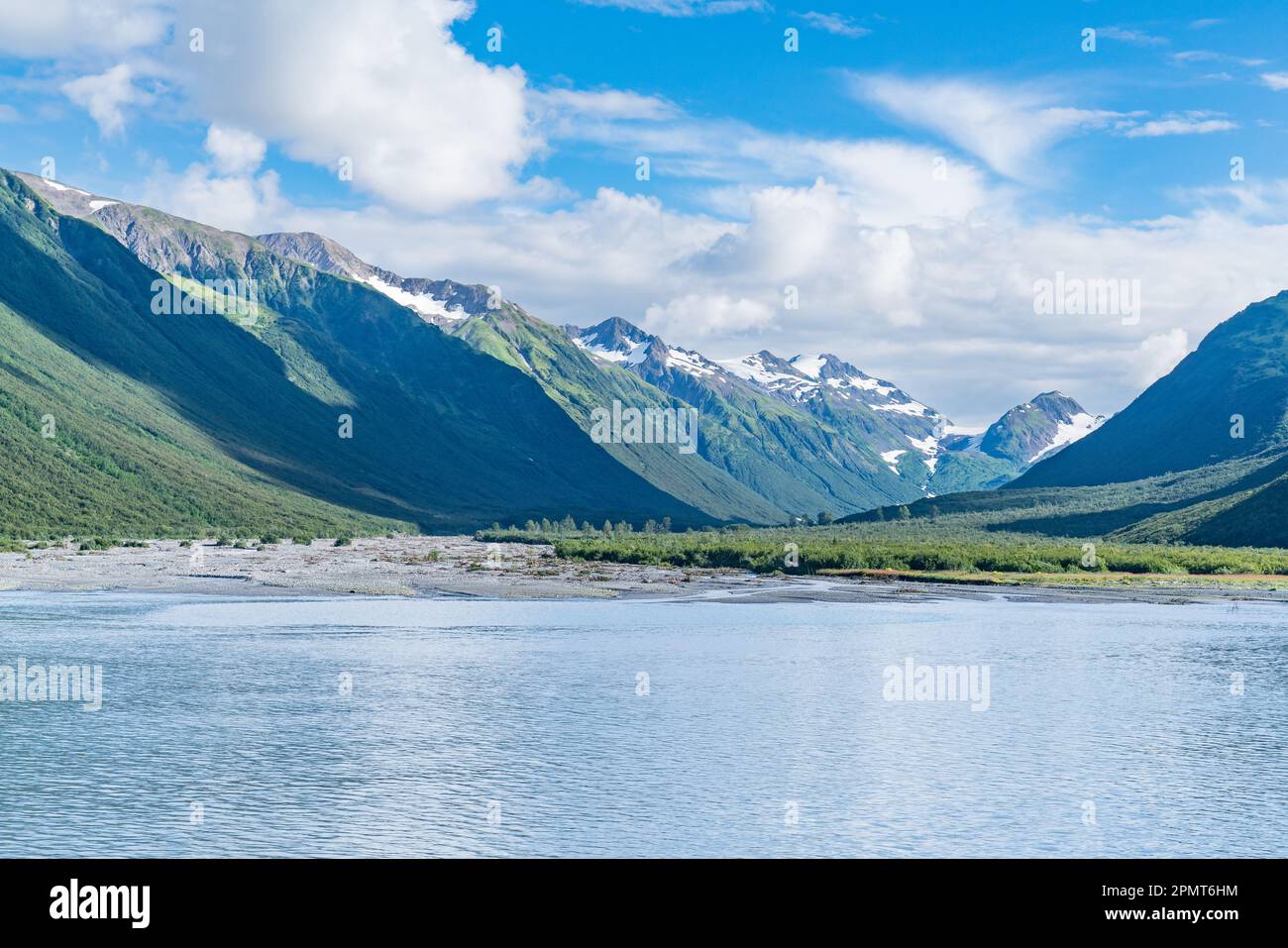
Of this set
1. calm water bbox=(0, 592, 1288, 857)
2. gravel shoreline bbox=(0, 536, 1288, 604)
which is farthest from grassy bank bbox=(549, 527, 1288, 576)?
calm water bbox=(0, 592, 1288, 857)

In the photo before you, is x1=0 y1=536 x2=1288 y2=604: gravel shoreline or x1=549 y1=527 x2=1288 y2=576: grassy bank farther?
x1=549 y1=527 x2=1288 y2=576: grassy bank

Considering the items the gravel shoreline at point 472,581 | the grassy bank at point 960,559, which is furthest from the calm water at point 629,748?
the grassy bank at point 960,559

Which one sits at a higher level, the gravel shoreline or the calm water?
the gravel shoreline

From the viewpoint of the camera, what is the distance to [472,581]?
136m

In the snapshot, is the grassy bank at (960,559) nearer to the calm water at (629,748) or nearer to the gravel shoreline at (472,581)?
the gravel shoreline at (472,581)

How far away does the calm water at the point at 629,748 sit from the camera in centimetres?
3366

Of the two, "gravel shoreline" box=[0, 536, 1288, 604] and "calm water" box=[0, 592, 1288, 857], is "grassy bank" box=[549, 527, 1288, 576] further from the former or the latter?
"calm water" box=[0, 592, 1288, 857]

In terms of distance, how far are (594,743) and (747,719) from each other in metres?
8.84

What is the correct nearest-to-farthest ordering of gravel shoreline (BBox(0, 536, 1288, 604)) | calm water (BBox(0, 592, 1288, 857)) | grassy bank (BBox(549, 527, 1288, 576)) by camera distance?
calm water (BBox(0, 592, 1288, 857)) → gravel shoreline (BBox(0, 536, 1288, 604)) → grassy bank (BBox(549, 527, 1288, 576))

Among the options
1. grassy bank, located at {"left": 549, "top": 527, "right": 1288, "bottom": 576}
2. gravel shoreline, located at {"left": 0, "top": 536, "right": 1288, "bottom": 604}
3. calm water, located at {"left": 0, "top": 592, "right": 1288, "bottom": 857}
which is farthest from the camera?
grassy bank, located at {"left": 549, "top": 527, "right": 1288, "bottom": 576}

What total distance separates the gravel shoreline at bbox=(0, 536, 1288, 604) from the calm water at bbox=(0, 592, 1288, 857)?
39237 millimetres

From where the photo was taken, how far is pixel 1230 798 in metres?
38.1

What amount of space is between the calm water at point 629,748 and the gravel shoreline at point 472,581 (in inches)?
1545

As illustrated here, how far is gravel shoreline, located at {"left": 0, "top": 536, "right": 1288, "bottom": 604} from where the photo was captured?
12112cm
